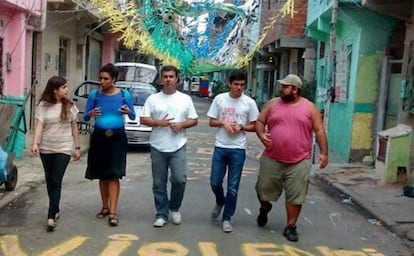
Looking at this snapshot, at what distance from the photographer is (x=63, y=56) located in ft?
61.1

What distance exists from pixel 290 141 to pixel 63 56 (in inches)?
540

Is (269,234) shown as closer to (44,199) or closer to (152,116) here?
(152,116)

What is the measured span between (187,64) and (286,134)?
10.2 m

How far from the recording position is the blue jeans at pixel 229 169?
649 centimetres

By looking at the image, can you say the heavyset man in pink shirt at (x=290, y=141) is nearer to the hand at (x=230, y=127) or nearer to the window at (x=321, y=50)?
the hand at (x=230, y=127)

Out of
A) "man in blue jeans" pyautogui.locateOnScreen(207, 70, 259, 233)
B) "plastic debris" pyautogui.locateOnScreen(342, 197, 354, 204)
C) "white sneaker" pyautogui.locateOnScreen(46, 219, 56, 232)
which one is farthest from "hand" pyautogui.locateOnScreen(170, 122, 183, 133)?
"plastic debris" pyautogui.locateOnScreen(342, 197, 354, 204)

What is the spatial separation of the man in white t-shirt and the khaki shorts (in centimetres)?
86

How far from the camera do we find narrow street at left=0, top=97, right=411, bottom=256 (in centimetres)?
579

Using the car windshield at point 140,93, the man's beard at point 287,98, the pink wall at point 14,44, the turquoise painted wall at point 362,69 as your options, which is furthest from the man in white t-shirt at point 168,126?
the car windshield at point 140,93

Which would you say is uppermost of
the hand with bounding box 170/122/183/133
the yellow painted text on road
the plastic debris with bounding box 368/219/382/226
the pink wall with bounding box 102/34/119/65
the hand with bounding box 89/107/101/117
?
the pink wall with bounding box 102/34/119/65

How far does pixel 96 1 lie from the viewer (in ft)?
38.3

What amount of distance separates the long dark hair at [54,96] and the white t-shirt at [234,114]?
5.07 feet

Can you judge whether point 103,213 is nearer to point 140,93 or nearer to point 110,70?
point 110,70

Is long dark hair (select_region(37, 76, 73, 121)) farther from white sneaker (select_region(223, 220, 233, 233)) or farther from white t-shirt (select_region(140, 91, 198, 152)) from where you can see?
white sneaker (select_region(223, 220, 233, 233))
